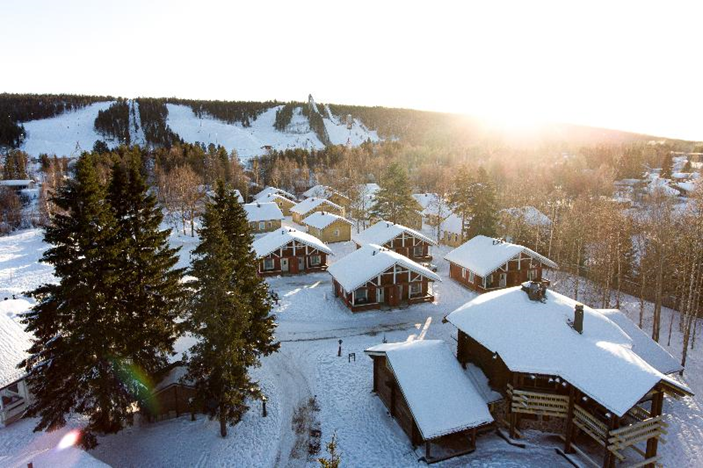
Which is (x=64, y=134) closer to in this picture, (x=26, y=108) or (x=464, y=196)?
(x=26, y=108)

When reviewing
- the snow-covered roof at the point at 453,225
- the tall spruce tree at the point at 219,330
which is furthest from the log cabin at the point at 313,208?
the tall spruce tree at the point at 219,330

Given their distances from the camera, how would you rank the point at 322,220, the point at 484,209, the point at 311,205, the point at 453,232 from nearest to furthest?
the point at 484,209 → the point at 453,232 → the point at 322,220 → the point at 311,205

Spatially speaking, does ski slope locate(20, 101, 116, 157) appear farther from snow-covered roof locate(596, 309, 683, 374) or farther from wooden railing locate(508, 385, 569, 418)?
snow-covered roof locate(596, 309, 683, 374)

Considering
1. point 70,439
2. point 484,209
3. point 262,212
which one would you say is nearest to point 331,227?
point 262,212

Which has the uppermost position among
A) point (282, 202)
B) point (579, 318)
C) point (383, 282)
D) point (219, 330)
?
point (579, 318)

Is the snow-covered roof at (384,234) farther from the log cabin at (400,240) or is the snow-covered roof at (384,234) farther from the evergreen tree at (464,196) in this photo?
the evergreen tree at (464,196)

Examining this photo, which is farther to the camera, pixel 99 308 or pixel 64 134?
pixel 64 134
